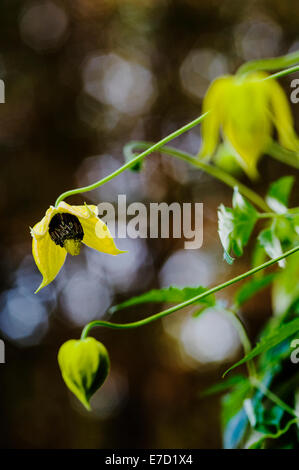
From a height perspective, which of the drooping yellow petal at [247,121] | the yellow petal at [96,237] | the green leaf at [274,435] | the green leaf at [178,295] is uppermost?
the drooping yellow petal at [247,121]

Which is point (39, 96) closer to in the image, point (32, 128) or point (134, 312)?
point (32, 128)

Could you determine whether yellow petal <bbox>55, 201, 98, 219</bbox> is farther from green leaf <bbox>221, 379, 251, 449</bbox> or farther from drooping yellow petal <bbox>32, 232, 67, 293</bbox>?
green leaf <bbox>221, 379, 251, 449</bbox>

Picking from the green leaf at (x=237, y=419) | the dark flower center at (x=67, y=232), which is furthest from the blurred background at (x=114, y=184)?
the dark flower center at (x=67, y=232)

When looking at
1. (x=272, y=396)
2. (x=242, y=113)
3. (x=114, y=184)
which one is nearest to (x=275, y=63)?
(x=242, y=113)

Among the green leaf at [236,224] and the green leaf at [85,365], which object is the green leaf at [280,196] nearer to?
the green leaf at [236,224]

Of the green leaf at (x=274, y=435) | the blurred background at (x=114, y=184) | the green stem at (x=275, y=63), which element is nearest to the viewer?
the green stem at (x=275, y=63)

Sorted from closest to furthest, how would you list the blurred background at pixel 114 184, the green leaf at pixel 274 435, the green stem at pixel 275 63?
the green stem at pixel 275 63
the green leaf at pixel 274 435
the blurred background at pixel 114 184

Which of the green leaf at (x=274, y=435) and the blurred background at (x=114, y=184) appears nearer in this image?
the green leaf at (x=274, y=435)
